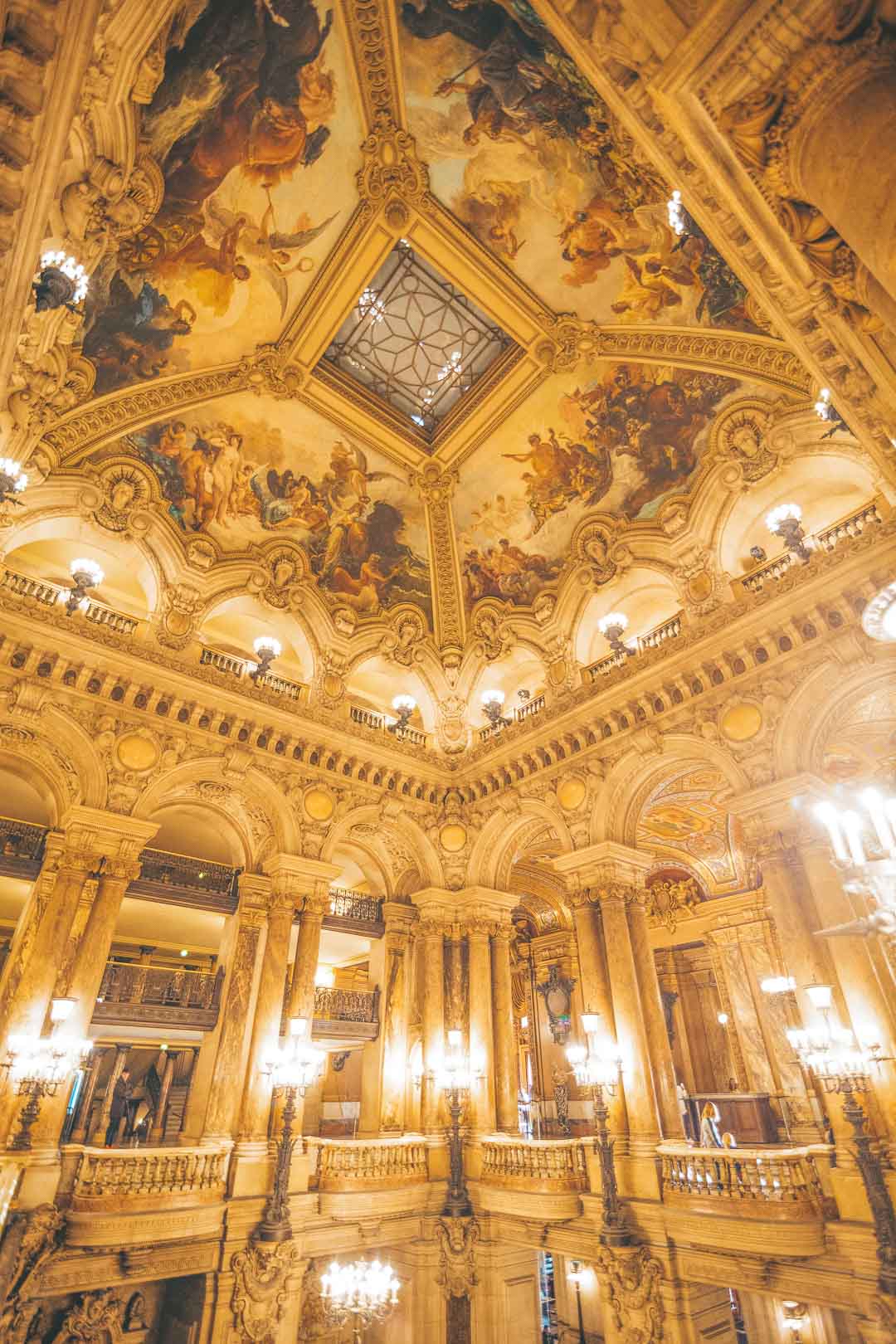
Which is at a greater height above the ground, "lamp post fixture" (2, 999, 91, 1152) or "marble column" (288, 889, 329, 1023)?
"marble column" (288, 889, 329, 1023)

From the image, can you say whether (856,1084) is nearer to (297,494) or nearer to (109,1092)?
(109,1092)

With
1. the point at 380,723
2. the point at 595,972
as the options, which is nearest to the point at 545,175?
the point at 380,723

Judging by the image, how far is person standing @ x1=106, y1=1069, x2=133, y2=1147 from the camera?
15328 mm

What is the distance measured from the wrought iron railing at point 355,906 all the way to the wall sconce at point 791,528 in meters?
11.6

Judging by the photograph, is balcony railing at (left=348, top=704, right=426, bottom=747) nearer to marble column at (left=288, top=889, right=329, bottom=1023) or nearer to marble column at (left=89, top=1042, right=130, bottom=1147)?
marble column at (left=288, top=889, right=329, bottom=1023)

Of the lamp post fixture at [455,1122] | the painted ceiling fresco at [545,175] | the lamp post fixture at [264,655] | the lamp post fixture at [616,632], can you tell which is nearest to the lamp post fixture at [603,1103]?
the lamp post fixture at [455,1122]

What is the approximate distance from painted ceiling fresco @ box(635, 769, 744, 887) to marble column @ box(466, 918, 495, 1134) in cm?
500

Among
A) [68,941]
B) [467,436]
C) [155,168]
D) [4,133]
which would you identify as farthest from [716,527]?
[68,941]

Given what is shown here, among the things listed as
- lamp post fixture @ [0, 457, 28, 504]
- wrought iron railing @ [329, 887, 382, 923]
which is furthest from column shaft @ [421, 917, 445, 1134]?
lamp post fixture @ [0, 457, 28, 504]

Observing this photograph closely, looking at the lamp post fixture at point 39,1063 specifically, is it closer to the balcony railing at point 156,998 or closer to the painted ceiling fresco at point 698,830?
the balcony railing at point 156,998

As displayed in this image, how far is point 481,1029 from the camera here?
1448 centimetres

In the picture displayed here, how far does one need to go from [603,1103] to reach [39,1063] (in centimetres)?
868

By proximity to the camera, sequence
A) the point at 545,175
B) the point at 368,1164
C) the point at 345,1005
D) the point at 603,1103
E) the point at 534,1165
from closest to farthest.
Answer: the point at 603,1103, the point at 545,175, the point at 534,1165, the point at 368,1164, the point at 345,1005

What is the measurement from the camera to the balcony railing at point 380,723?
652 inches
